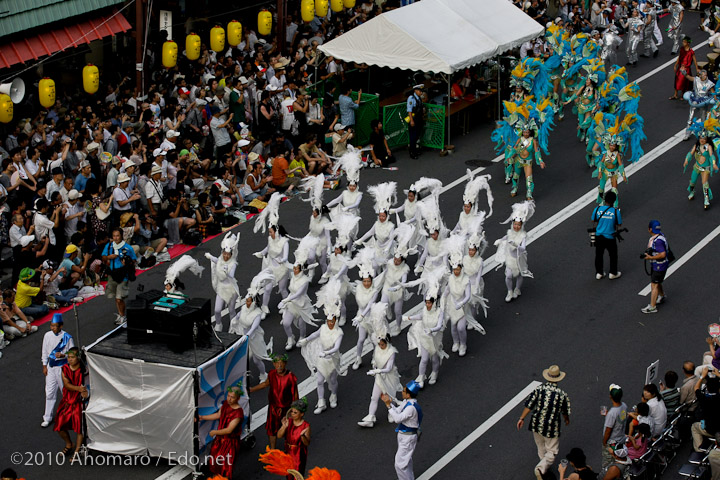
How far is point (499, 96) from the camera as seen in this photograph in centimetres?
2856

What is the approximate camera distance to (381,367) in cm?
1584

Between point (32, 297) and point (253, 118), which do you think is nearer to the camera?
point (32, 297)

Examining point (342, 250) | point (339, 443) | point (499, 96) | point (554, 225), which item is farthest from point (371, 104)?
point (339, 443)

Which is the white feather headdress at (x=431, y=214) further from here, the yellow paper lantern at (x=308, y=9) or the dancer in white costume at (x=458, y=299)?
the yellow paper lantern at (x=308, y=9)

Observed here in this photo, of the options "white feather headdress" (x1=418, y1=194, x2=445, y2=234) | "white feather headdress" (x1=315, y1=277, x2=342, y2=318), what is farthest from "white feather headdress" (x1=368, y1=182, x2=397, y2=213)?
"white feather headdress" (x1=315, y1=277, x2=342, y2=318)

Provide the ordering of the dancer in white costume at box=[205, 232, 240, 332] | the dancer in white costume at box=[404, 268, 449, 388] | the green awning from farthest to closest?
the green awning
the dancer in white costume at box=[205, 232, 240, 332]
the dancer in white costume at box=[404, 268, 449, 388]

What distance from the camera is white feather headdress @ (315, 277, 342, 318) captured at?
16531mm

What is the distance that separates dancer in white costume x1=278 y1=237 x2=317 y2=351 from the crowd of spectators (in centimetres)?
278

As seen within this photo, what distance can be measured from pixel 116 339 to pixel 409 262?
7304mm

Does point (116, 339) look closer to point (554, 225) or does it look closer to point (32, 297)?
point (32, 297)

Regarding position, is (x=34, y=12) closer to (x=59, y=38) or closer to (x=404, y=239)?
(x=59, y=38)

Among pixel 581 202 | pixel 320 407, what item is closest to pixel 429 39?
pixel 581 202

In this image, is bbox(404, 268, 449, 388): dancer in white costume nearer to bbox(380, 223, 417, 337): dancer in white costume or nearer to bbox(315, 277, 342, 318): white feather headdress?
bbox(315, 277, 342, 318): white feather headdress

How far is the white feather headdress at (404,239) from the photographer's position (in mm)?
18500
